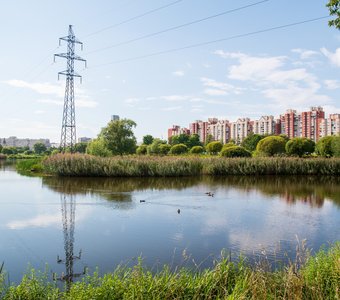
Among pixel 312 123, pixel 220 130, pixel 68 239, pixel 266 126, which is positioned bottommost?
pixel 68 239

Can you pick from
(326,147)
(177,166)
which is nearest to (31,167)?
(177,166)

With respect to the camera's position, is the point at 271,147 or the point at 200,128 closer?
the point at 271,147

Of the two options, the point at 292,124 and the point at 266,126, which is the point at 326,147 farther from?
the point at 266,126

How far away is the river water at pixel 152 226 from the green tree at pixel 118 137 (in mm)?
19836

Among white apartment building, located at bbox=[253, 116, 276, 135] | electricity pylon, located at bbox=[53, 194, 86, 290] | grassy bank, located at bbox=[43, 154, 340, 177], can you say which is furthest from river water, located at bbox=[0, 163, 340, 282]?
white apartment building, located at bbox=[253, 116, 276, 135]

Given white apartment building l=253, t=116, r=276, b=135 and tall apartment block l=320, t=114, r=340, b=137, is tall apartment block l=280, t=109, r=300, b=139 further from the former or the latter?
tall apartment block l=320, t=114, r=340, b=137

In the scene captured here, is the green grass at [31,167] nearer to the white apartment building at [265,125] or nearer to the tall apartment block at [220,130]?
the white apartment building at [265,125]

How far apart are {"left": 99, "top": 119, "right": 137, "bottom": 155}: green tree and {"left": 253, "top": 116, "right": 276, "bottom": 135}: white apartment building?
73783 millimetres

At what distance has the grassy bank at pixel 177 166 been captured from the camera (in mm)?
21359

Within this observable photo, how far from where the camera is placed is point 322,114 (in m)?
95.6

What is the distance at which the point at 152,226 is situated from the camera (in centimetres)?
880

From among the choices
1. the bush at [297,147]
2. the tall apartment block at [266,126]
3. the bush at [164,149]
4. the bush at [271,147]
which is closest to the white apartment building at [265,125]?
the tall apartment block at [266,126]

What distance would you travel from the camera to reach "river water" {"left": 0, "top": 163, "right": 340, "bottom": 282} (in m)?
6.29

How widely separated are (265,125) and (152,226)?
101 meters
